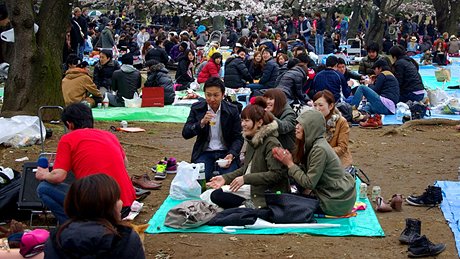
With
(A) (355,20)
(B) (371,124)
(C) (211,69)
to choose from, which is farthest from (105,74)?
(A) (355,20)

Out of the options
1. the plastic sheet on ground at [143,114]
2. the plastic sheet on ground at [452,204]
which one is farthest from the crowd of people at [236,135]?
the plastic sheet on ground at [452,204]

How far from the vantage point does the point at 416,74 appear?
1352cm

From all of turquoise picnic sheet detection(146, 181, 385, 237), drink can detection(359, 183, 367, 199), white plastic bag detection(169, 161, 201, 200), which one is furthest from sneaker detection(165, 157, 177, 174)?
drink can detection(359, 183, 367, 199)

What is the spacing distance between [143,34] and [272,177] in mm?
23286

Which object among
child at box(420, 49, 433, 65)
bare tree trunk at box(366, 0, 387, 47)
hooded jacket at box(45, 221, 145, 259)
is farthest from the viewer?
bare tree trunk at box(366, 0, 387, 47)

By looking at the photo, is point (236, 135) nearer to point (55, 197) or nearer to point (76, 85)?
point (55, 197)

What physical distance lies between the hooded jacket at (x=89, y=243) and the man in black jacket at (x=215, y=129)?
4.25 meters

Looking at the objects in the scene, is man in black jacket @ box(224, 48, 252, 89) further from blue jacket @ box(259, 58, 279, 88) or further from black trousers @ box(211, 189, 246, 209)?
black trousers @ box(211, 189, 246, 209)

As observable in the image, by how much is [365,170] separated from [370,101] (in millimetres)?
4086

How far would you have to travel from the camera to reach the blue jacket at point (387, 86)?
519 inches

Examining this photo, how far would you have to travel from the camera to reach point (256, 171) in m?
7.08

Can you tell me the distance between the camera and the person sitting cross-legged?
569 cm

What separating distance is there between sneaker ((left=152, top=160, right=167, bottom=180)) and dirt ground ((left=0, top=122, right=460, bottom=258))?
89 millimetres

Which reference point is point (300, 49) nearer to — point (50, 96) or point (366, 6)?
point (50, 96)
